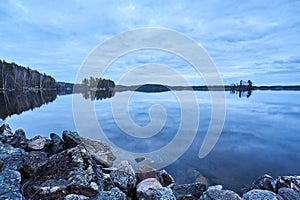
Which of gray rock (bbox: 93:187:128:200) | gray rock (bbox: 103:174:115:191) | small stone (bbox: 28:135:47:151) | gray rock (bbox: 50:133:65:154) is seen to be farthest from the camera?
small stone (bbox: 28:135:47:151)

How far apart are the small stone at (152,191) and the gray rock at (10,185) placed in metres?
1.89

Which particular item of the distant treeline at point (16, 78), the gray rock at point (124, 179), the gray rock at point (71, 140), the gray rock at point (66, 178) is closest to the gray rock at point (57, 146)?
the gray rock at point (71, 140)

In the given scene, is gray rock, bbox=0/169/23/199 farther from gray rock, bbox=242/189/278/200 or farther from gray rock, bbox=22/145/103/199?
gray rock, bbox=242/189/278/200

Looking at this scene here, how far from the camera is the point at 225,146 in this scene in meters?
8.25

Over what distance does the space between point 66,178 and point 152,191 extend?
1.47 m

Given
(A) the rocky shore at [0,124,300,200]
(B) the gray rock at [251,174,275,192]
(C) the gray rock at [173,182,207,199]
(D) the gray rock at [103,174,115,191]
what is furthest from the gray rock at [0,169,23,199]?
(B) the gray rock at [251,174,275,192]

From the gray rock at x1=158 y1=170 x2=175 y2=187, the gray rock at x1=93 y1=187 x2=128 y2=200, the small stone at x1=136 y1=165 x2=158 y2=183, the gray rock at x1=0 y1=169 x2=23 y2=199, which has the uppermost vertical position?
the gray rock at x1=0 y1=169 x2=23 y2=199

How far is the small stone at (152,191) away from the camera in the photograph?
3363mm

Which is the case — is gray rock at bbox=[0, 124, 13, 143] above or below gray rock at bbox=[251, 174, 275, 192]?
above

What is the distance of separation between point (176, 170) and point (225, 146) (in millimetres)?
3306

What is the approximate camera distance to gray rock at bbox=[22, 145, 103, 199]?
331 centimetres

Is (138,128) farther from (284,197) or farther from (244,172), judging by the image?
(284,197)

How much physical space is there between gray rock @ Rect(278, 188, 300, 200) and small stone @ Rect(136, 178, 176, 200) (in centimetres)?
198

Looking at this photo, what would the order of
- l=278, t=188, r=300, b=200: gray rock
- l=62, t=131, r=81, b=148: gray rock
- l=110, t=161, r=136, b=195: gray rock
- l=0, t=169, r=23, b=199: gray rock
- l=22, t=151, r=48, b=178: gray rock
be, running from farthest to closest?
l=62, t=131, r=81, b=148: gray rock, l=22, t=151, r=48, b=178: gray rock, l=110, t=161, r=136, b=195: gray rock, l=278, t=188, r=300, b=200: gray rock, l=0, t=169, r=23, b=199: gray rock
